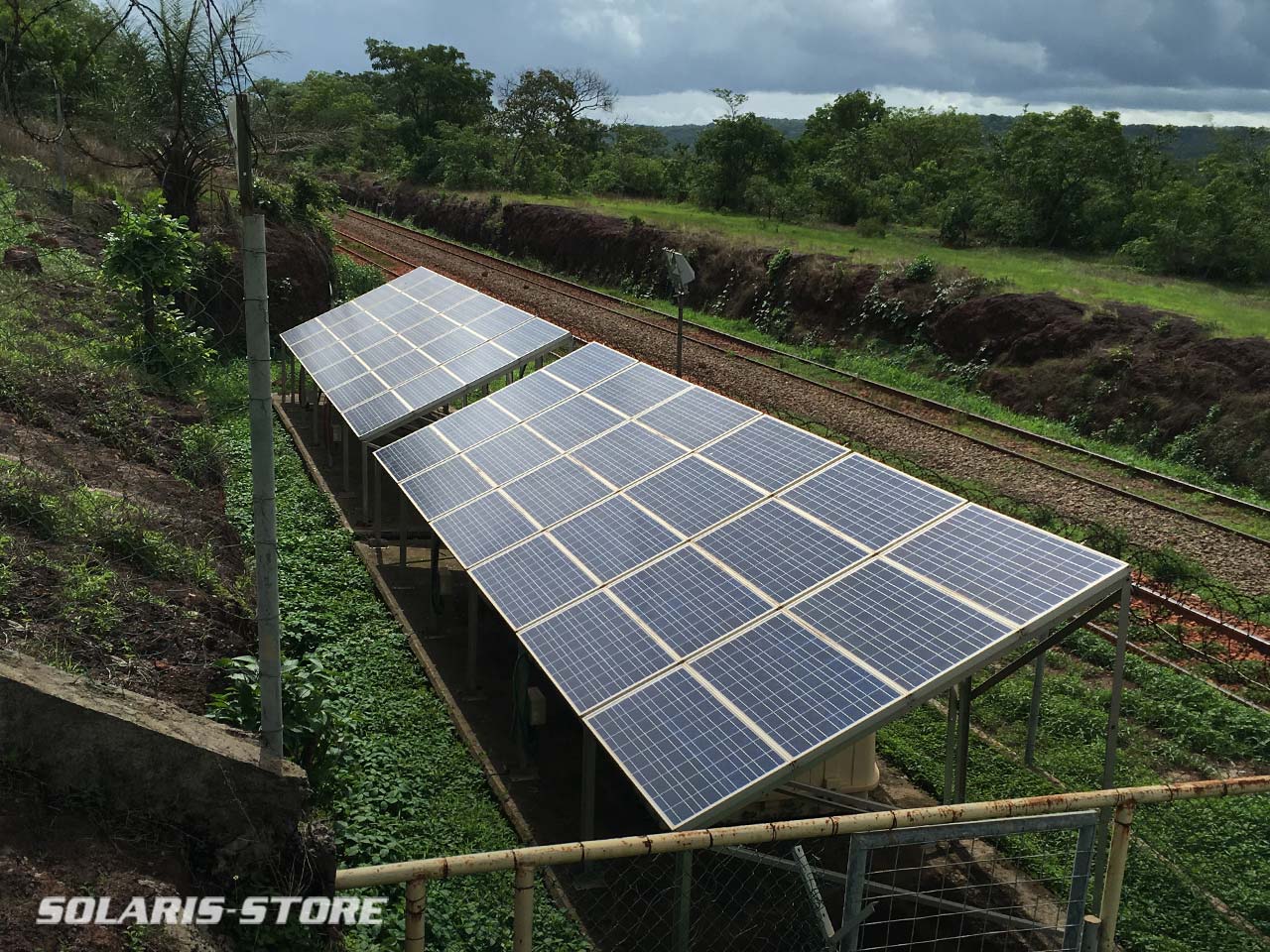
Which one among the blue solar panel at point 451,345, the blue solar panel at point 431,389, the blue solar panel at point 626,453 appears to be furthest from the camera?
the blue solar panel at point 451,345

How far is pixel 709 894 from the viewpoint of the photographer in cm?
897

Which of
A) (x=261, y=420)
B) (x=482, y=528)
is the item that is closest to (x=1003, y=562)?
(x=482, y=528)

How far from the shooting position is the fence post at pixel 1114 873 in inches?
223

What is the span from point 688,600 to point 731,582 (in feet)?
1.47

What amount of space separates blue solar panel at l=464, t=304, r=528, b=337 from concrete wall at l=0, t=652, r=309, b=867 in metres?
13.6

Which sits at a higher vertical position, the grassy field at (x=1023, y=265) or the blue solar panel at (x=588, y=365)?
the grassy field at (x=1023, y=265)

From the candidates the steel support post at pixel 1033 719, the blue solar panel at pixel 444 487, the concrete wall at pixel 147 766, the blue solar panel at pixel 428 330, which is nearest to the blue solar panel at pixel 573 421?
the blue solar panel at pixel 444 487

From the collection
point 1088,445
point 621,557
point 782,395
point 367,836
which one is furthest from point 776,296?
point 367,836

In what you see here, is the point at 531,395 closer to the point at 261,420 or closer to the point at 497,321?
the point at 497,321

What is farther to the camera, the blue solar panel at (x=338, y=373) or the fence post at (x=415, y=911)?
the blue solar panel at (x=338, y=373)

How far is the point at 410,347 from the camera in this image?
66.2 feet

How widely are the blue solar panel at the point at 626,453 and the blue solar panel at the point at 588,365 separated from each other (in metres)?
2.22

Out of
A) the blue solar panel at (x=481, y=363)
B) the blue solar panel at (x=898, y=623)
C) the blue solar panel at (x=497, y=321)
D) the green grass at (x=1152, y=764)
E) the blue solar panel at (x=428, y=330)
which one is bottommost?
the green grass at (x=1152, y=764)

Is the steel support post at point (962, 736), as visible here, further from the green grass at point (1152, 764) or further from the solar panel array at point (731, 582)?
the solar panel array at point (731, 582)
